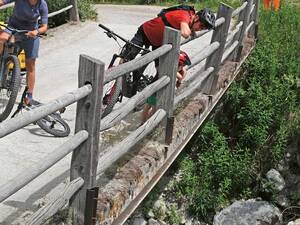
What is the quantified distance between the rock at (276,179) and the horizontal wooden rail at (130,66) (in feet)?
14.7

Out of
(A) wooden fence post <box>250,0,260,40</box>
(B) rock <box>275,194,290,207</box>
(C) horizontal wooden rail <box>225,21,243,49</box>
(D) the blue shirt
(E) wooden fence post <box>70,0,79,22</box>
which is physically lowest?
(B) rock <box>275,194,290,207</box>

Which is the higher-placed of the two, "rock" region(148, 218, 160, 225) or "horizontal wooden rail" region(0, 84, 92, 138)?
"horizontal wooden rail" region(0, 84, 92, 138)

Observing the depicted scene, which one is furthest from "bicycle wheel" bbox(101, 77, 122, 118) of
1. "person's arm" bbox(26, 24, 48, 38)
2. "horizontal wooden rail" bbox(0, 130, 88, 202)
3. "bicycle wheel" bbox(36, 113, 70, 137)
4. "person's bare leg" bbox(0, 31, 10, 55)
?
"horizontal wooden rail" bbox(0, 130, 88, 202)

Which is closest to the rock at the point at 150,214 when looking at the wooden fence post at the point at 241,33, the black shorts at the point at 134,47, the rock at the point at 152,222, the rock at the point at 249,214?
the rock at the point at 152,222

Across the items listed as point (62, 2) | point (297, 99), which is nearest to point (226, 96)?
point (297, 99)

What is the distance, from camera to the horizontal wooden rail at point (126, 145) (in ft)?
13.2

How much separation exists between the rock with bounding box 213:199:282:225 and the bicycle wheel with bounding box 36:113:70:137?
307 cm

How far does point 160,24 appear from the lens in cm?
584

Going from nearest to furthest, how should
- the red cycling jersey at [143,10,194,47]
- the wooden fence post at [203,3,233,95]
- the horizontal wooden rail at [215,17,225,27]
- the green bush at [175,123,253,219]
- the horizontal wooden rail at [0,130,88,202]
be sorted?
the horizontal wooden rail at [0,130,88,202] → the red cycling jersey at [143,10,194,47] → the horizontal wooden rail at [215,17,225,27] → the wooden fence post at [203,3,233,95] → the green bush at [175,123,253,219]

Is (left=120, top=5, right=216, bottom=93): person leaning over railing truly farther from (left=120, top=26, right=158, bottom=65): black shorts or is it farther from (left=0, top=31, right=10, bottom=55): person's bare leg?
(left=0, top=31, right=10, bottom=55): person's bare leg

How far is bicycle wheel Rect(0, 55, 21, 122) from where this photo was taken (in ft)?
18.6

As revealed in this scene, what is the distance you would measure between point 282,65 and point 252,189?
9.53 feet

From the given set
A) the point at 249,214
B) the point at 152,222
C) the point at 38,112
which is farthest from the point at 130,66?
the point at 249,214

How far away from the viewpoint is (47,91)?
7.77m
